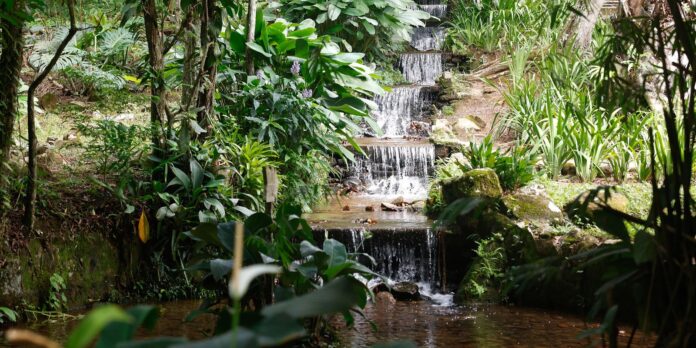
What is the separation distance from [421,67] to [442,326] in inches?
292

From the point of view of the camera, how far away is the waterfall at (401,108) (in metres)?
10.3

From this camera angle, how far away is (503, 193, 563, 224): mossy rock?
6.09m

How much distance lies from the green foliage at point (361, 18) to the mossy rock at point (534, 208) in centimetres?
439

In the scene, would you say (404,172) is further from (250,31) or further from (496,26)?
(496,26)

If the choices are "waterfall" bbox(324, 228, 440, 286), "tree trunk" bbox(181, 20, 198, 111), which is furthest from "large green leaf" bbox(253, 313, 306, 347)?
"waterfall" bbox(324, 228, 440, 286)

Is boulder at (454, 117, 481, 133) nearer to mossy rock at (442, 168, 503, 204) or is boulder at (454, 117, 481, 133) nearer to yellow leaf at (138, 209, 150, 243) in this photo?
mossy rock at (442, 168, 503, 204)

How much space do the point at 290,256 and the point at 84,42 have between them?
20.7 feet

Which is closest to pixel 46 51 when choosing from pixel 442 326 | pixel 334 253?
pixel 442 326

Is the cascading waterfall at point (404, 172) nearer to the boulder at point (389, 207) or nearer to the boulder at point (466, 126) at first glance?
the boulder at point (389, 207)

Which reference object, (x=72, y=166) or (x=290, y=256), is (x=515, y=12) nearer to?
(x=72, y=166)

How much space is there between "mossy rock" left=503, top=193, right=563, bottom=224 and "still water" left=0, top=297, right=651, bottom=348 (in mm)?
863

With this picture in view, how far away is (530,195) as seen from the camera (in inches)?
249

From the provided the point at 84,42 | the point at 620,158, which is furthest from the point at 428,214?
the point at 84,42

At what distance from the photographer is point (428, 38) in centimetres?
1291
